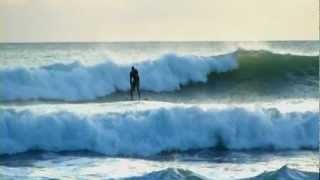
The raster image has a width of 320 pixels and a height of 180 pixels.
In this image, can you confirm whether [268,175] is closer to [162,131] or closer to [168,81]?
[162,131]

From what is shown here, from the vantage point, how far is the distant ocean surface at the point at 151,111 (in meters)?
7.69

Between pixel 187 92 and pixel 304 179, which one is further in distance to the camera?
pixel 187 92

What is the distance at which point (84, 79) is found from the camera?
8094mm

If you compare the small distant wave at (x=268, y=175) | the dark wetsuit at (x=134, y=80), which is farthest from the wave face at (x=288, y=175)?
the dark wetsuit at (x=134, y=80)

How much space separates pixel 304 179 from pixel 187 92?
1.13 meters

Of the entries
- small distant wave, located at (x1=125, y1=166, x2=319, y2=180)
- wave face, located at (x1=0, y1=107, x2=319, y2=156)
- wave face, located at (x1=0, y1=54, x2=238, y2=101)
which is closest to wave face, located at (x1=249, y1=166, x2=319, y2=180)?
small distant wave, located at (x1=125, y1=166, x2=319, y2=180)

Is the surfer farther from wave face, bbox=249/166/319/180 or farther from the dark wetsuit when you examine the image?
wave face, bbox=249/166/319/180

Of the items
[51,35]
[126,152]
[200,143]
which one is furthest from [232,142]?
[51,35]

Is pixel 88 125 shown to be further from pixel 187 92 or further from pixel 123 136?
pixel 187 92

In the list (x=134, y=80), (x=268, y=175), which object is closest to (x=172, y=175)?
(x=268, y=175)

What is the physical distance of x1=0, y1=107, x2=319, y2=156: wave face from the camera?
7816mm

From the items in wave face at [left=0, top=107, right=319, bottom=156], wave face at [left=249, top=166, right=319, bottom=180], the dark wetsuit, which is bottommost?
wave face at [left=249, top=166, right=319, bottom=180]

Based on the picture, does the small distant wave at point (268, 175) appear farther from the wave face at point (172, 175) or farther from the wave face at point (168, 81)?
the wave face at point (168, 81)

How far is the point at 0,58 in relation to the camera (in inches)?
308
